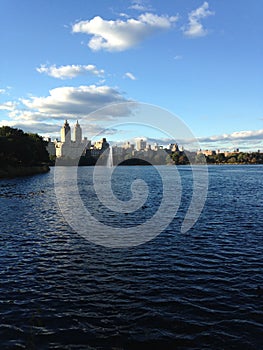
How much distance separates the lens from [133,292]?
1916cm

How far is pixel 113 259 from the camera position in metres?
25.5

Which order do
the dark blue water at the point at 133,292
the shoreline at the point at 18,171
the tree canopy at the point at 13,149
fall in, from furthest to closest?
the tree canopy at the point at 13,149 < the shoreline at the point at 18,171 < the dark blue water at the point at 133,292

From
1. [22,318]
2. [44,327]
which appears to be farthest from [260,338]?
[22,318]

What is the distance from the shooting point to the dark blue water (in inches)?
567

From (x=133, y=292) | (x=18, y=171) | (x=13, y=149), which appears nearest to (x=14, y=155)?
(x=18, y=171)

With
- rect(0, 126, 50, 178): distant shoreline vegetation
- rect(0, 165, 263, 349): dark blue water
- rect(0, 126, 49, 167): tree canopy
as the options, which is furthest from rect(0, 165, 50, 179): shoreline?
rect(0, 165, 263, 349): dark blue water

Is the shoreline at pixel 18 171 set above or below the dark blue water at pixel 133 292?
above

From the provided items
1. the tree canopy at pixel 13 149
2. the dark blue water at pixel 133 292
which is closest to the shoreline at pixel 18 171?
the tree canopy at pixel 13 149

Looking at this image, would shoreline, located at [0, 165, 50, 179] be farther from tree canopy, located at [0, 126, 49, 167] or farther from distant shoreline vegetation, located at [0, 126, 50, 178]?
tree canopy, located at [0, 126, 49, 167]

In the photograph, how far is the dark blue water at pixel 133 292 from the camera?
14414 millimetres

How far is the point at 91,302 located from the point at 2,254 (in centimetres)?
1219

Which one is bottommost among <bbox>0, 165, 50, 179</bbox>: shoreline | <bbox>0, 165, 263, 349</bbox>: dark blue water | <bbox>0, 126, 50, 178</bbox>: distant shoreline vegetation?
<bbox>0, 165, 263, 349</bbox>: dark blue water

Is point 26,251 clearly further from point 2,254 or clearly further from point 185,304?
point 185,304

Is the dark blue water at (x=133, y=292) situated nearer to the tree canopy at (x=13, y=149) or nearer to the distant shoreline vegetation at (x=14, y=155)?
the distant shoreline vegetation at (x=14, y=155)
